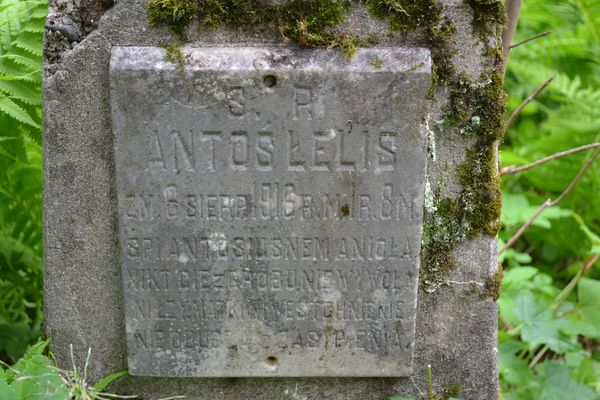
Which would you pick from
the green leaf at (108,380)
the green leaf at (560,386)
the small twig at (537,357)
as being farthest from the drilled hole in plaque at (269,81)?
the small twig at (537,357)

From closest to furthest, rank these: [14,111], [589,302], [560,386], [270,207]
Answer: [270,207] < [14,111] < [560,386] < [589,302]

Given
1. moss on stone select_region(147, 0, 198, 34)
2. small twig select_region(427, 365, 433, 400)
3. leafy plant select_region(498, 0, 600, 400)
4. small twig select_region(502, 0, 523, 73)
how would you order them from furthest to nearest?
leafy plant select_region(498, 0, 600, 400)
small twig select_region(502, 0, 523, 73)
small twig select_region(427, 365, 433, 400)
moss on stone select_region(147, 0, 198, 34)

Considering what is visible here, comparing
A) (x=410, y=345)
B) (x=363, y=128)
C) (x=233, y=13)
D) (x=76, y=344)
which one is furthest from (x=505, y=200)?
(x=76, y=344)

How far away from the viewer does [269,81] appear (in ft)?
6.16

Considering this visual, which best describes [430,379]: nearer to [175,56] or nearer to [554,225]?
[175,56]

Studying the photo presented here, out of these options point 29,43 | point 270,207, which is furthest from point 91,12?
point 270,207

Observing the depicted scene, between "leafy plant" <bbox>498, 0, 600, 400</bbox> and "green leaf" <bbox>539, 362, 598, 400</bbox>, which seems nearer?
"green leaf" <bbox>539, 362, 598, 400</bbox>

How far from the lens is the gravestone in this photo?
1.88 meters

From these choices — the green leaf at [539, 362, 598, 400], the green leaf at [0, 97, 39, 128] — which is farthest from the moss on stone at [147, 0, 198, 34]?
the green leaf at [539, 362, 598, 400]

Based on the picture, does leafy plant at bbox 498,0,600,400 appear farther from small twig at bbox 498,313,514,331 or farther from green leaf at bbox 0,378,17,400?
green leaf at bbox 0,378,17,400

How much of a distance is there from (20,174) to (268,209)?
1.46 meters

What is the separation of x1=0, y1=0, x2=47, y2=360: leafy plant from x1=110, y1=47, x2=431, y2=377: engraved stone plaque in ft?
2.32

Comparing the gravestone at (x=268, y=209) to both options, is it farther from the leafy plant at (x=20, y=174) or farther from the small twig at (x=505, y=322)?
the small twig at (x=505, y=322)

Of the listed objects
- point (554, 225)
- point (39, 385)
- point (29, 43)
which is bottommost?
point (554, 225)
